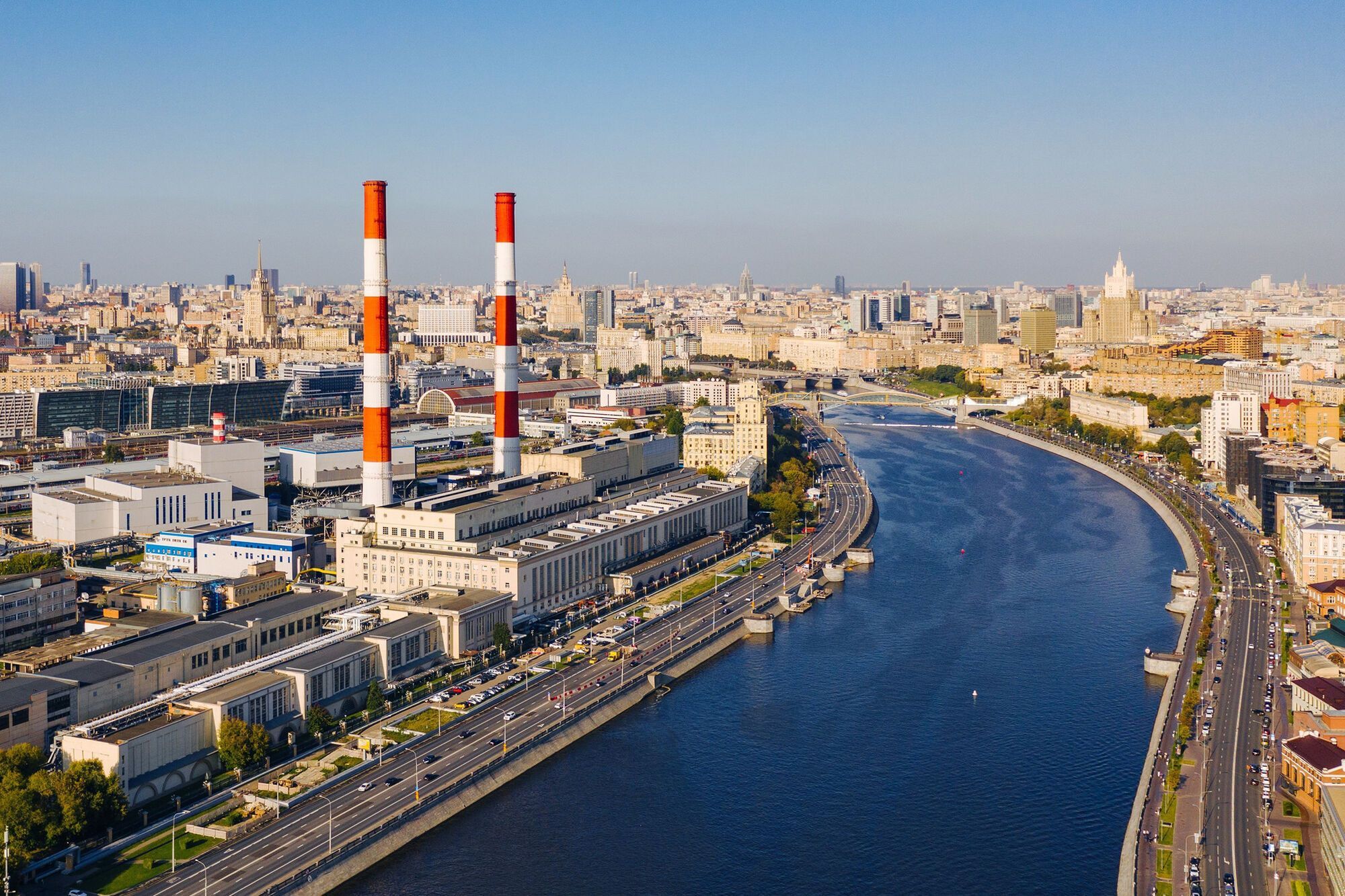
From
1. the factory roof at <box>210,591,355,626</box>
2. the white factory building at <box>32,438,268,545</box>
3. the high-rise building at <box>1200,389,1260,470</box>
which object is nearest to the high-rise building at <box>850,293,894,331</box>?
the high-rise building at <box>1200,389,1260,470</box>

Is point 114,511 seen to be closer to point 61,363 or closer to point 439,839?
point 439,839

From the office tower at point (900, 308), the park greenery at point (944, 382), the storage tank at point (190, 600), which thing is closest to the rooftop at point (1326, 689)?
the storage tank at point (190, 600)

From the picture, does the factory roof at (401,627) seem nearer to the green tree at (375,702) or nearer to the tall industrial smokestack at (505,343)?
the green tree at (375,702)

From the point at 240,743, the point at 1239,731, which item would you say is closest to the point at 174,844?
the point at 240,743

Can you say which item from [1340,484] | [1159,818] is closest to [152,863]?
[1159,818]

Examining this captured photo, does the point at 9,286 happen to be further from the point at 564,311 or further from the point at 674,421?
the point at 674,421

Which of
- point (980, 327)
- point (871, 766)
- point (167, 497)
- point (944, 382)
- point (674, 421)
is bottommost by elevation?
point (871, 766)
